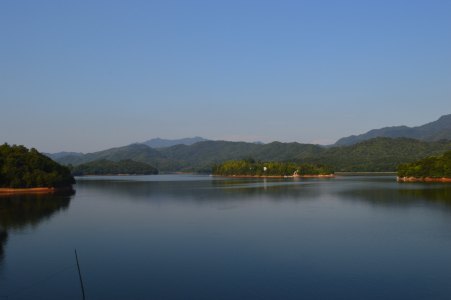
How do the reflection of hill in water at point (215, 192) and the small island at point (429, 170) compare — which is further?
the small island at point (429, 170)

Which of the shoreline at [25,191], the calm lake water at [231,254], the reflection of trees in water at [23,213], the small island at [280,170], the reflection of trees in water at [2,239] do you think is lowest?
the calm lake water at [231,254]

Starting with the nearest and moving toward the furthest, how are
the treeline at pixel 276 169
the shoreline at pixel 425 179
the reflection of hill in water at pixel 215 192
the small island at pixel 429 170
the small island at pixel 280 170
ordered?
the reflection of hill in water at pixel 215 192 → the shoreline at pixel 425 179 → the small island at pixel 429 170 → the small island at pixel 280 170 → the treeline at pixel 276 169

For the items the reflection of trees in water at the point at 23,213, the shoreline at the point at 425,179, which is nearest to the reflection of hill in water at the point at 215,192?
the reflection of trees in water at the point at 23,213

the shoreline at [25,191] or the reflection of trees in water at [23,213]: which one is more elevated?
the shoreline at [25,191]

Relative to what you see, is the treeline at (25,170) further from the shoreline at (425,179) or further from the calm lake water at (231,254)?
the shoreline at (425,179)

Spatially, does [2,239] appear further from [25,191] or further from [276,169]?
[276,169]

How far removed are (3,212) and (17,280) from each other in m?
29.6

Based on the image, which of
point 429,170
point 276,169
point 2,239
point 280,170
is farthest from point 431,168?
point 2,239

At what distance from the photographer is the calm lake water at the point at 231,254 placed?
19.3 m

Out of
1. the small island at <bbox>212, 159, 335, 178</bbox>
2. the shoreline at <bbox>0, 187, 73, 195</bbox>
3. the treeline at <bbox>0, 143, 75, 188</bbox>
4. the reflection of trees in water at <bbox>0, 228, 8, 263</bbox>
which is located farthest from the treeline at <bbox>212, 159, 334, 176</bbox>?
the reflection of trees in water at <bbox>0, 228, 8, 263</bbox>

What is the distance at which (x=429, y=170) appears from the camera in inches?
4193

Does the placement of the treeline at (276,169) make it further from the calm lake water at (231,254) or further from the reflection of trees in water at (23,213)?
the calm lake water at (231,254)

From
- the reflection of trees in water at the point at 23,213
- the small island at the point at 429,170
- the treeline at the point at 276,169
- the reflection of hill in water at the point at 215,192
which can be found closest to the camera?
the reflection of trees in water at the point at 23,213

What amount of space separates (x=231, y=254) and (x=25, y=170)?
210ft
